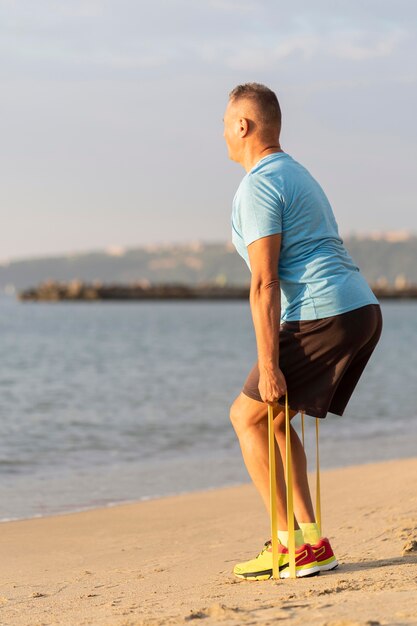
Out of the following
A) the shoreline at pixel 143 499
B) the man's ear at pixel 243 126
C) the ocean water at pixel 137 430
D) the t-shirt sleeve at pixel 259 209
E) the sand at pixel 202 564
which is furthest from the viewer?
the ocean water at pixel 137 430

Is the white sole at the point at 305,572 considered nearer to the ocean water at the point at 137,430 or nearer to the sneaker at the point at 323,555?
the sneaker at the point at 323,555

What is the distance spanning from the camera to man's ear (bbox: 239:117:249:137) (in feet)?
12.9

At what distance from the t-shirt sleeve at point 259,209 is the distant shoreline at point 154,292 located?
432 ft

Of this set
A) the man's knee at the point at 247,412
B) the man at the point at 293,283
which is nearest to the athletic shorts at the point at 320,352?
the man at the point at 293,283

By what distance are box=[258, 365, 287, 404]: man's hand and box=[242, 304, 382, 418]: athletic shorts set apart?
3.2 inches

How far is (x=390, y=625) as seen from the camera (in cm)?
299

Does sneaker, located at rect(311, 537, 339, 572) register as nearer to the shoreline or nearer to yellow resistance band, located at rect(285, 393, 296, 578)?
yellow resistance band, located at rect(285, 393, 296, 578)

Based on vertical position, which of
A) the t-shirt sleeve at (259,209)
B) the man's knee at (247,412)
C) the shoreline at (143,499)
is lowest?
the shoreline at (143,499)

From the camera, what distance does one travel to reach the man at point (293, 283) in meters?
3.77

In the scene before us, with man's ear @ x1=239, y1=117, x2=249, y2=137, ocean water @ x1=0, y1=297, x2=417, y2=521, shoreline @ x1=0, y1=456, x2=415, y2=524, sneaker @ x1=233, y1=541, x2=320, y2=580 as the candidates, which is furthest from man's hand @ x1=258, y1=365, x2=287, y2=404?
ocean water @ x1=0, y1=297, x2=417, y2=521

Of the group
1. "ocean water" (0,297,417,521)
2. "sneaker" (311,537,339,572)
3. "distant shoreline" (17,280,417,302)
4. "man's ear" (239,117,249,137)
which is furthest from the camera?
"distant shoreline" (17,280,417,302)

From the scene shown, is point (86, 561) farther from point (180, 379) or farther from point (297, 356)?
point (180, 379)

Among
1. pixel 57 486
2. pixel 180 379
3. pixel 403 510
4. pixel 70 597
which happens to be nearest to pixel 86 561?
pixel 70 597

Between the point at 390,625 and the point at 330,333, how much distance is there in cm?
119
